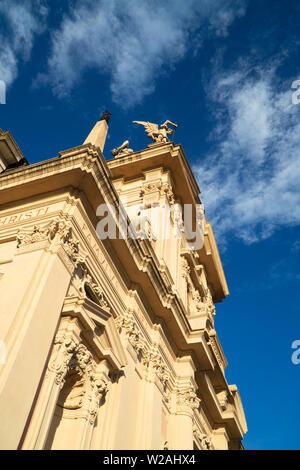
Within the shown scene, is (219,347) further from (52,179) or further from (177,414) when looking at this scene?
(52,179)

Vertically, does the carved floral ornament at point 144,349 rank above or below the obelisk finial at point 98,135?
below

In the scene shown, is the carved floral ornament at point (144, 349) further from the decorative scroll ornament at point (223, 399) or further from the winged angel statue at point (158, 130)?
the winged angel statue at point (158, 130)

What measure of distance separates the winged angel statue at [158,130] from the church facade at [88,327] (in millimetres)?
8997

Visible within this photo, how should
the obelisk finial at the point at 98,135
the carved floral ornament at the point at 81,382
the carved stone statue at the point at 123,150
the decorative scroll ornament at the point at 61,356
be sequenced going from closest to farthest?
the decorative scroll ornament at the point at 61,356, the carved floral ornament at the point at 81,382, the obelisk finial at the point at 98,135, the carved stone statue at the point at 123,150

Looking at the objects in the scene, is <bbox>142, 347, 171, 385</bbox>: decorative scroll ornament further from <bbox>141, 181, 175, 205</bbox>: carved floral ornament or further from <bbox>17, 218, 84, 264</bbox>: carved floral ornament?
<bbox>141, 181, 175, 205</bbox>: carved floral ornament

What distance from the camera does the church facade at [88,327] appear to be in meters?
7.66

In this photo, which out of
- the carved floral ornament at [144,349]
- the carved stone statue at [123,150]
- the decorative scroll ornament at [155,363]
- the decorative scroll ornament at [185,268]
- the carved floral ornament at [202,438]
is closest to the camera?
the carved floral ornament at [144,349]

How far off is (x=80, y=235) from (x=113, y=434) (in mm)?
5008

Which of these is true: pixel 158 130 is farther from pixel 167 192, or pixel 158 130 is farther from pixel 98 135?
pixel 98 135

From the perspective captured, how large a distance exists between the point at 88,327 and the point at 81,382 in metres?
1.32

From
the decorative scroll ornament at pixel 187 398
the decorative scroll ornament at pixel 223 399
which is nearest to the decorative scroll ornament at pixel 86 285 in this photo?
the decorative scroll ornament at pixel 187 398

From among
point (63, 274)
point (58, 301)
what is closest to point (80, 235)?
point (63, 274)
